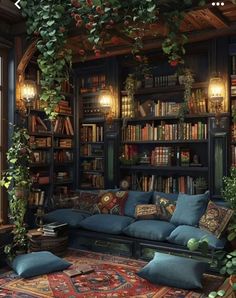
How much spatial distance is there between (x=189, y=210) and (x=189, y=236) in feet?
1.43

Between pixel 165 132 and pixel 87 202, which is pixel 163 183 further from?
pixel 87 202

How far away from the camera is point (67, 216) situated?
200 inches

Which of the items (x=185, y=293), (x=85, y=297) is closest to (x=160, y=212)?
(x=185, y=293)

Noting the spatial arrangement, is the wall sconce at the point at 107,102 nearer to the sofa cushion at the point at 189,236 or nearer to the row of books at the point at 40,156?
the row of books at the point at 40,156

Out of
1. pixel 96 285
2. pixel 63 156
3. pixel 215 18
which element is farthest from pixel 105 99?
pixel 96 285

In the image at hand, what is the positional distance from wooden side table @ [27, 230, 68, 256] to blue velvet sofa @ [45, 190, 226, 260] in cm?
35

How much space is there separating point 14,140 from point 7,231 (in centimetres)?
110

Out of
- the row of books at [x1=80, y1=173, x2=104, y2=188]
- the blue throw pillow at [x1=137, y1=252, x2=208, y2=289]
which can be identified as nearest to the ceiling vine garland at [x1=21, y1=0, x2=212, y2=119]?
the blue throw pillow at [x1=137, y1=252, x2=208, y2=289]

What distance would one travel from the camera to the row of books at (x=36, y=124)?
5.41 metres

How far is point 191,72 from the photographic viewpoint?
540 cm

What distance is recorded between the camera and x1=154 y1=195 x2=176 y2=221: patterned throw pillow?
4.68m

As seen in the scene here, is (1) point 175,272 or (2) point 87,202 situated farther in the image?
(2) point 87,202

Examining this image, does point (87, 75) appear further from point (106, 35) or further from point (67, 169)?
point (106, 35)

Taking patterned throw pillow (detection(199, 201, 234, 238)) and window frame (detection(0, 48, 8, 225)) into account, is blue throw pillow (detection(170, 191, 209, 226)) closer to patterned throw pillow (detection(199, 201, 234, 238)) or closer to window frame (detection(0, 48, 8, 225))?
patterned throw pillow (detection(199, 201, 234, 238))
